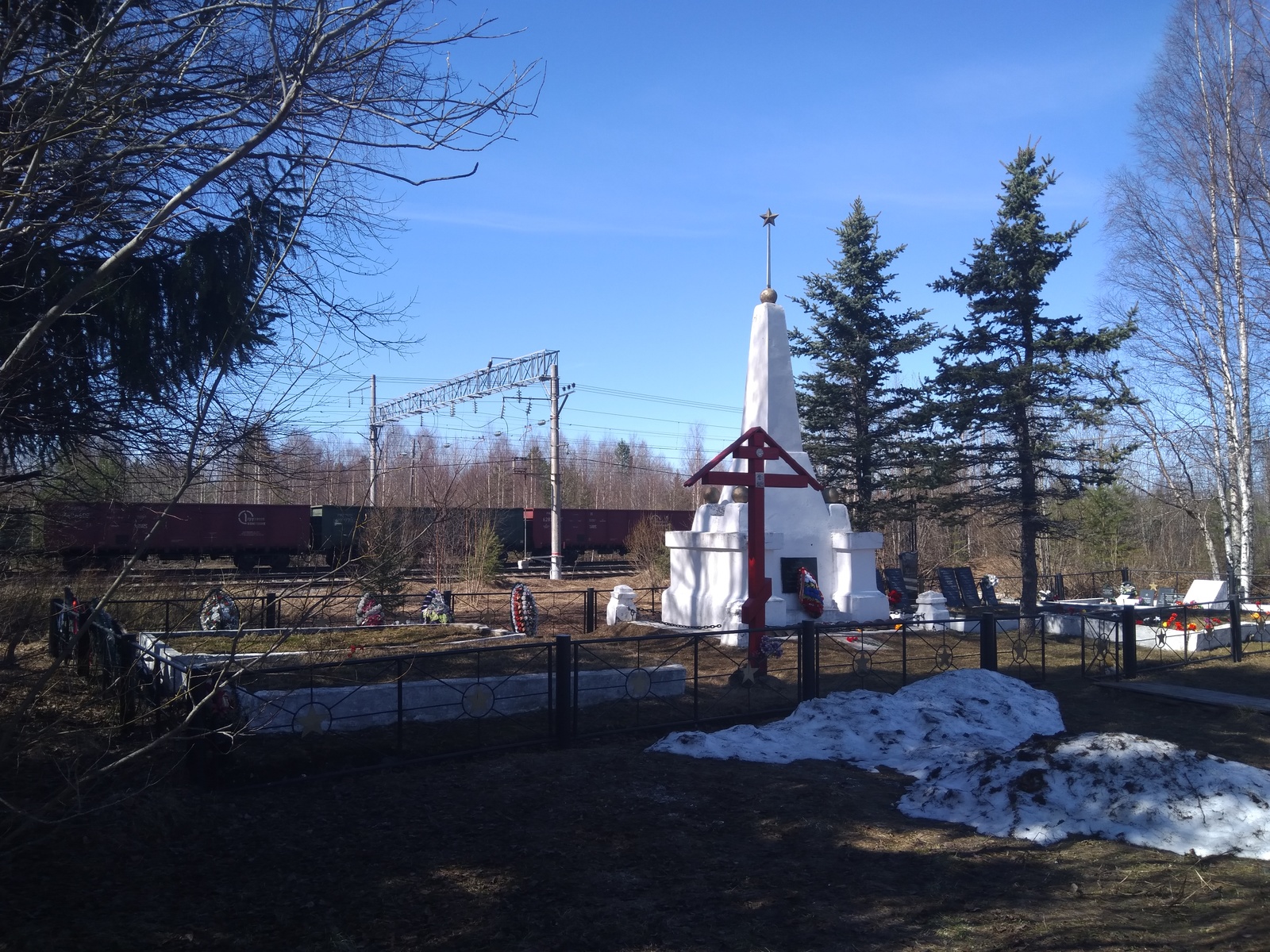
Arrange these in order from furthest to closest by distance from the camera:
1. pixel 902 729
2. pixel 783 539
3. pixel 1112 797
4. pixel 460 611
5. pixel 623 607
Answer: pixel 460 611
pixel 623 607
pixel 783 539
pixel 902 729
pixel 1112 797

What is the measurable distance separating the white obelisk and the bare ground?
8.73 metres

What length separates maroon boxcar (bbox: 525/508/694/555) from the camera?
34.1m

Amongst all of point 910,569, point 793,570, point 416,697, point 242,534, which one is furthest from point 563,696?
point 242,534

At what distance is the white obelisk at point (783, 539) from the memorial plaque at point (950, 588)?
483cm

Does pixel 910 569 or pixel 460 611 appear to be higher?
pixel 910 569

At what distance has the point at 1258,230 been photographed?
16641 millimetres

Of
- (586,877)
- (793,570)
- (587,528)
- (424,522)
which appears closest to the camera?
(586,877)

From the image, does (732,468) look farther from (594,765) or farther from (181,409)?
(181,409)

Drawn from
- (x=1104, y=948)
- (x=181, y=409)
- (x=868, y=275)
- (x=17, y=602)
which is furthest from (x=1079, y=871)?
(x=868, y=275)

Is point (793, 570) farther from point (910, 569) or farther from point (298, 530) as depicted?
point (298, 530)

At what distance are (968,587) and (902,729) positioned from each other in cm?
1451

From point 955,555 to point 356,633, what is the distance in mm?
22114

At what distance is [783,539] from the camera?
1482cm

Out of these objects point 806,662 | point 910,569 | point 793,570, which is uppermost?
point 793,570
